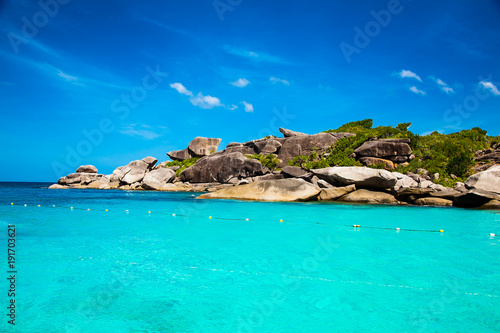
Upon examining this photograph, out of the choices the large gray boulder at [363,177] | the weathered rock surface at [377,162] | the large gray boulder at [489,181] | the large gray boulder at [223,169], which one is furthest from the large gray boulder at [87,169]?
the large gray boulder at [489,181]

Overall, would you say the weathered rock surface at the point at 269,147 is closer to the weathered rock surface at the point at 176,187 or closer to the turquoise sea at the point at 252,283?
the weathered rock surface at the point at 176,187

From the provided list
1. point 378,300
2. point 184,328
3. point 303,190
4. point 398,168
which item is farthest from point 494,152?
point 184,328

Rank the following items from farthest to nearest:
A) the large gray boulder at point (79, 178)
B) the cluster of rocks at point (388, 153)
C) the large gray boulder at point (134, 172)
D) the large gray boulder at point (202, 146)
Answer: the large gray boulder at point (79, 178)
the large gray boulder at point (202, 146)
the large gray boulder at point (134, 172)
the cluster of rocks at point (388, 153)

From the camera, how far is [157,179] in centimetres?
4059

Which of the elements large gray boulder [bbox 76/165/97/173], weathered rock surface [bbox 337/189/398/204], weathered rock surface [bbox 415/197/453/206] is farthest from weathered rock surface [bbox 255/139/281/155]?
large gray boulder [bbox 76/165/97/173]

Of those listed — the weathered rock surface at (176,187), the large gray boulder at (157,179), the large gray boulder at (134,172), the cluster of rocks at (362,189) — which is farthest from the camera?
the large gray boulder at (134,172)

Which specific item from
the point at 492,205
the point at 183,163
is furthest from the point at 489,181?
the point at 183,163

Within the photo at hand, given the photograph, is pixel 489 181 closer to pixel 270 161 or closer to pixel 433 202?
pixel 433 202

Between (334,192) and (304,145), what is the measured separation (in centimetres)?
1428

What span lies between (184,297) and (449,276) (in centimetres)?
460

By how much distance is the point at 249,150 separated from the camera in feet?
134

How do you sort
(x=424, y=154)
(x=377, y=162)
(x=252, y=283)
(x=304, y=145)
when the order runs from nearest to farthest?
(x=252, y=283)
(x=377, y=162)
(x=424, y=154)
(x=304, y=145)

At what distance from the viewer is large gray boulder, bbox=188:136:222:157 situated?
46219mm

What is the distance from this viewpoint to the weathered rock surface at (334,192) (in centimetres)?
2266
